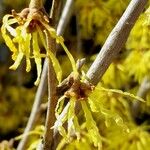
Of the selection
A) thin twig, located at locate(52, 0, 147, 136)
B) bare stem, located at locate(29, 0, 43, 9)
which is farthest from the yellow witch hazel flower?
thin twig, located at locate(52, 0, 147, 136)

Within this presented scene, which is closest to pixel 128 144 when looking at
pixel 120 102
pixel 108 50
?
pixel 120 102

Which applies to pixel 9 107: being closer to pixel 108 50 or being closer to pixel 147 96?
pixel 147 96

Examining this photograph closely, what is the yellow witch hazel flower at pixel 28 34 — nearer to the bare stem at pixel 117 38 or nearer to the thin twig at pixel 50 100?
the thin twig at pixel 50 100

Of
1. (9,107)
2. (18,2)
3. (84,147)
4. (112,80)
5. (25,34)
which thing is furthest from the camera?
(9,107)

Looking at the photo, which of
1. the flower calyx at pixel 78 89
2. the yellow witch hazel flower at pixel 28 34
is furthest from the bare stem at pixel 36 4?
the flower calyx at pixel 78 89

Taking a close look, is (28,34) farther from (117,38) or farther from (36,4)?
(117,38)

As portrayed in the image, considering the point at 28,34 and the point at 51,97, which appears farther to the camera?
the point at 51,97

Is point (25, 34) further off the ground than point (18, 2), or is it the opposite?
point (25, 34)

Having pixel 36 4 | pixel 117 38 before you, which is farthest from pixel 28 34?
pixel 117 38
